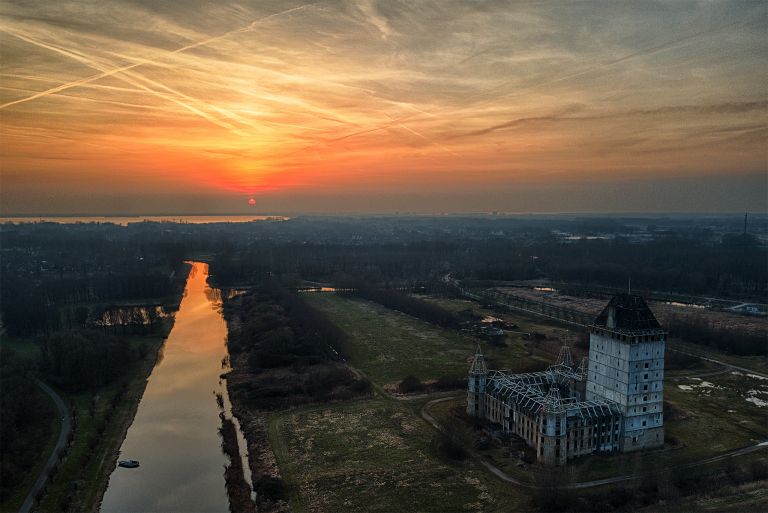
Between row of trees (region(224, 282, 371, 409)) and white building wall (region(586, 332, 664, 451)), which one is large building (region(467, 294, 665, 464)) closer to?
white building wall (region(586, 332, 664, 451))

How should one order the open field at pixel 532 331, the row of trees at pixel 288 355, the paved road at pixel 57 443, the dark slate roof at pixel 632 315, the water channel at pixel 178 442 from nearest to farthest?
the paved road at pixel 57 443
the water channel at pixel 178 442
the dark slate roof at pixel 632 315
the row of trees at pixel 288 355
the open field at pixel 532 331

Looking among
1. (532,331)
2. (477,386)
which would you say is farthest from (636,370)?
(532,331)

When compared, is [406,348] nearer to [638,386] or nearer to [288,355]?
[288,355]

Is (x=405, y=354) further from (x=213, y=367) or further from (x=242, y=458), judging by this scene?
(x=242, y=458)

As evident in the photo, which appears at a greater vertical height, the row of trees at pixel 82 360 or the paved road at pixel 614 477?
the row of trees at pixel 82 360

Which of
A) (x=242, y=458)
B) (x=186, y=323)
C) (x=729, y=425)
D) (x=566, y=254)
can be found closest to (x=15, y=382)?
Result: (x=242, y=458)

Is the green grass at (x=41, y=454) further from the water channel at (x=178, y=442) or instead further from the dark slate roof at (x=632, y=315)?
the dark slate roof at (x=632, y=315)

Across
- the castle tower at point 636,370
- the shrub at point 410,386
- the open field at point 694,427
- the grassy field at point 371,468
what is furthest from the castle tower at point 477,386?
the castle tower at point 636,370
